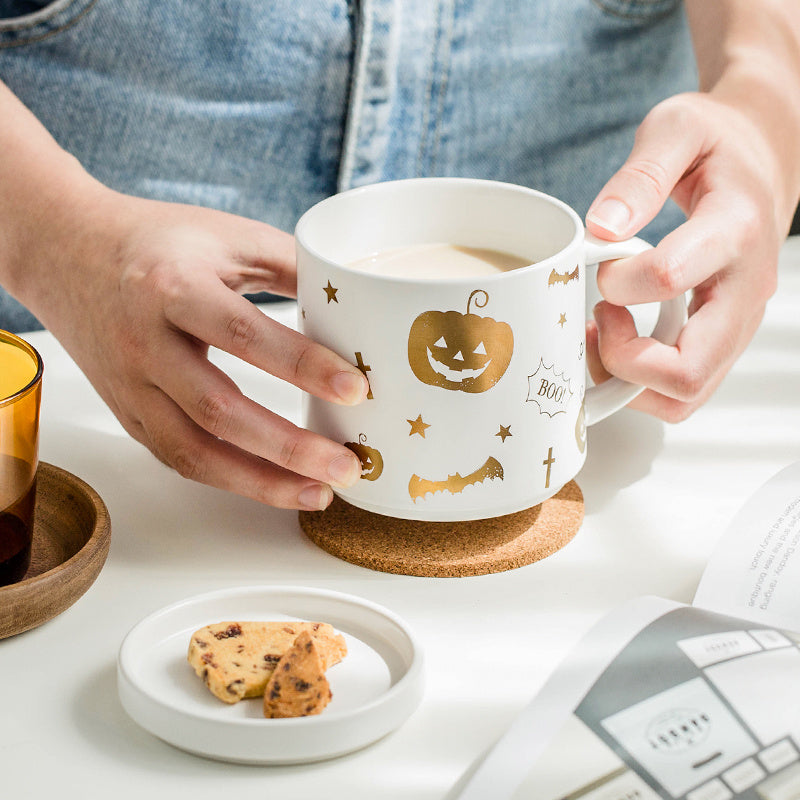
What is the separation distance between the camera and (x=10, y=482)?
0.53 m

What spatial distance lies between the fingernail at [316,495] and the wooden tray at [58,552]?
0.11 metres

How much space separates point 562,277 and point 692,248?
15 cm

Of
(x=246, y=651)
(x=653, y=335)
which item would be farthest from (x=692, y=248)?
(x=246, y=651)

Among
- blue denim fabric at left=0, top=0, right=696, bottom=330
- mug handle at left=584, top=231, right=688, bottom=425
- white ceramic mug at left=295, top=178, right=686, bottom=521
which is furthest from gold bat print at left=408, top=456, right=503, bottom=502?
blue denim fabric at left=0, top=0, right=696, bottom=330

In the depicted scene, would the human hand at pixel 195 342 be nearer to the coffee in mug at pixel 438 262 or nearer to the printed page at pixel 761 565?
the coffee in mug at pixel 438 262

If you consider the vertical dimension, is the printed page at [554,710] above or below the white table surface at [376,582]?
above

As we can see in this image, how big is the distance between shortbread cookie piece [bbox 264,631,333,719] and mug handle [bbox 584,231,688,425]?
252mm

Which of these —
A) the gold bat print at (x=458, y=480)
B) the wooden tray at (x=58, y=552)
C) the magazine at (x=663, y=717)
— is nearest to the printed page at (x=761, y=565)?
the magazine at (x=663, y=717)

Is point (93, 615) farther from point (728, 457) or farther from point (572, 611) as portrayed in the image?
point (728, 457)

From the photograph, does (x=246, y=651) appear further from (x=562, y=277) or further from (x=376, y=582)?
(x=562, y=277)

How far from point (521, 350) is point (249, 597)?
20 cm

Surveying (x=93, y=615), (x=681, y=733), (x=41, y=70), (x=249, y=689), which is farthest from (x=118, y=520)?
(x=41, y=70)

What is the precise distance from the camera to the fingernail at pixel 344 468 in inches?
21.9

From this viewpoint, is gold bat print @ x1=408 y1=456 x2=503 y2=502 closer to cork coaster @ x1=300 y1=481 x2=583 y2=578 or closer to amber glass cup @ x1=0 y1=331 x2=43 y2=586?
cork coaster @ x1=300 y1=481 x2=583 y2=578
